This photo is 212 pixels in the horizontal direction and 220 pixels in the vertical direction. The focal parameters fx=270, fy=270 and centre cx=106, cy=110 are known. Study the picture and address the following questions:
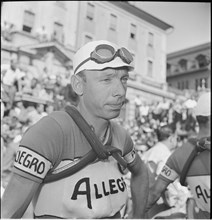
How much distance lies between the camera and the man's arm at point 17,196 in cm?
113

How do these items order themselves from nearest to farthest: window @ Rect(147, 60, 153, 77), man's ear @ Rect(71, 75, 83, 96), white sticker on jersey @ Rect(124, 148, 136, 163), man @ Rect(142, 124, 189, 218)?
1. man's ear @ Rect(71, 75, 83, 96)
2. white sticker on jersey @ Rect(124, 148, 136, 163)
3. man @ Rect(142, 124, 189, 218)
4. window @ Rect(147, 60, 153, 77)

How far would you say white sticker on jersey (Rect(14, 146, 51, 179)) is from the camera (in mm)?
1169

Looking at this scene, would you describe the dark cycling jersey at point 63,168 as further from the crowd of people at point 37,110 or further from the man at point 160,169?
the crowd of people at point 37,110

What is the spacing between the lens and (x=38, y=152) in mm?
1188

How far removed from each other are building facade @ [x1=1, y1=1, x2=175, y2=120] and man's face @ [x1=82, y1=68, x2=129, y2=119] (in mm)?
11068

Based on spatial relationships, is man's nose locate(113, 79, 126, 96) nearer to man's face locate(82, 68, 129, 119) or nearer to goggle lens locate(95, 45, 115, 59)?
man's face locate(82, 68, 129, 119)

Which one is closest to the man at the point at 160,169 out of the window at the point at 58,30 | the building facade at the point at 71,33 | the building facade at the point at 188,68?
the building facade at the point at 71,33

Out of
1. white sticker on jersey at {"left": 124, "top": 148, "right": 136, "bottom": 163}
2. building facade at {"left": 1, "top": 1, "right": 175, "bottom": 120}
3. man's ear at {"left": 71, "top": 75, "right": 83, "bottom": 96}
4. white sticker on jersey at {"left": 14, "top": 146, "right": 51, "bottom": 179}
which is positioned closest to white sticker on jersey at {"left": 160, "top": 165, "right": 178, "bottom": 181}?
white sticker on jersey at {"left": 124, "top": 148, "right": 136, "bottom": 163}

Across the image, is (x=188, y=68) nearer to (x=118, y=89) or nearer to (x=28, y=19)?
(x=28, y=19)

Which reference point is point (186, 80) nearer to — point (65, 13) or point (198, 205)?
point (65, 13)

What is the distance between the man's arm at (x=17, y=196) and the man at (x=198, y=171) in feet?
4.01

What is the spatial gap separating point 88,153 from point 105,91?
318 mm

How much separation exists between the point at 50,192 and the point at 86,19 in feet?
63.5

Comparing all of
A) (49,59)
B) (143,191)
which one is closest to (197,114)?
(143,191)
